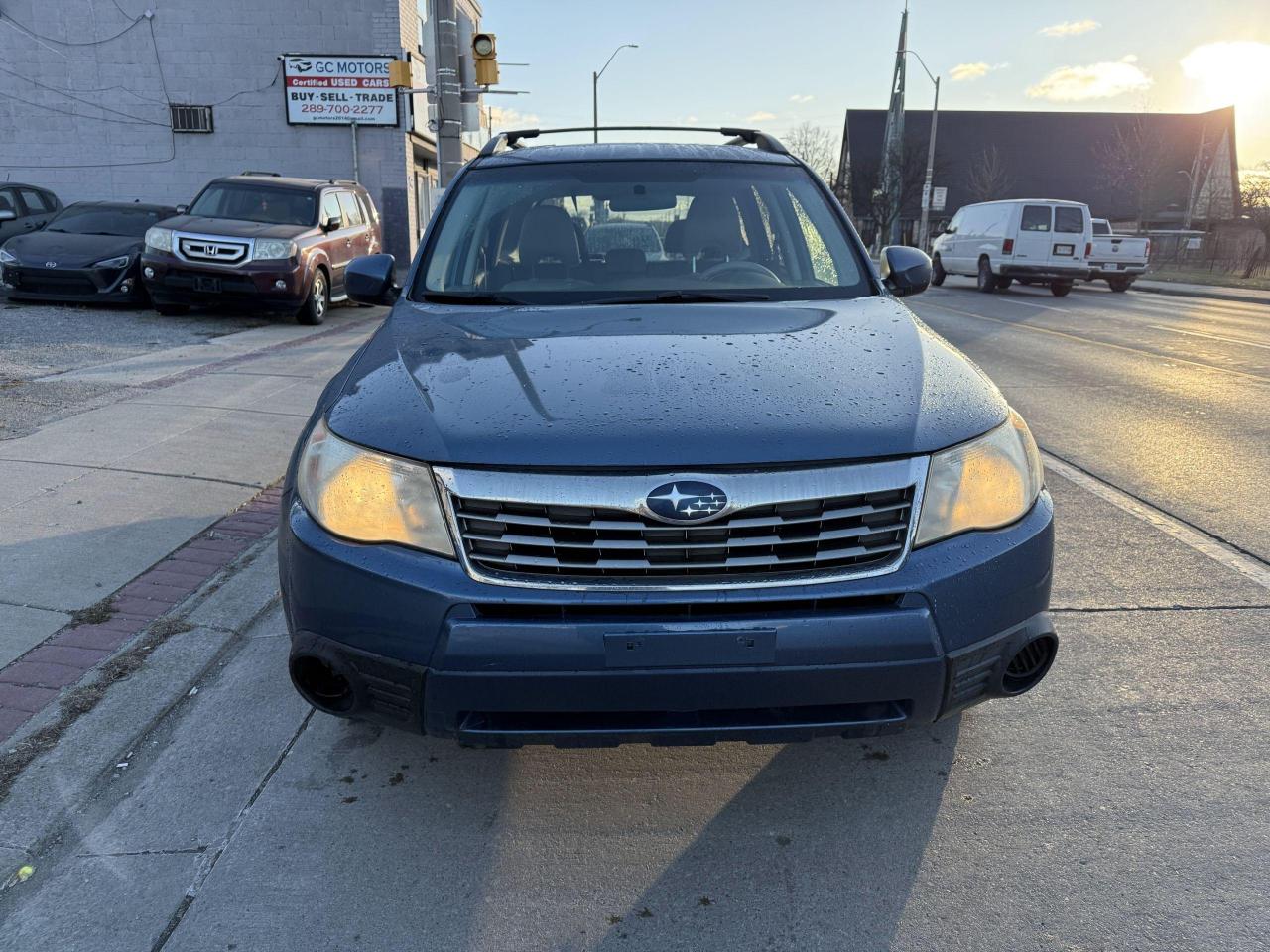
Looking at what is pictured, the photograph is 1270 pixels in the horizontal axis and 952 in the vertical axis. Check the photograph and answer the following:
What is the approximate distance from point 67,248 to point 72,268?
1.44 ft

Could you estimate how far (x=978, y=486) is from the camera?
2461 mm

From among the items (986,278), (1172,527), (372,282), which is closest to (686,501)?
(372,282)

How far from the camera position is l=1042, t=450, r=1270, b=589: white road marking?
449 cm

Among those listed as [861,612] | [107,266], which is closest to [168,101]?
[107,266]

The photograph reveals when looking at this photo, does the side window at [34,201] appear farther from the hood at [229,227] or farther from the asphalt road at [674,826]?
the asphalt road at [674,826]

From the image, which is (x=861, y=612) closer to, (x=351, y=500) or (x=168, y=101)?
(x=351, y=500)

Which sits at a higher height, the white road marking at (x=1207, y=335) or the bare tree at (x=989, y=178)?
the bare tree at (x=989, y=178)

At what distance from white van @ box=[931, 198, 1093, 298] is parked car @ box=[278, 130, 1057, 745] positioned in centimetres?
1997

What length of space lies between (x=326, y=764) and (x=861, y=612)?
1.64 m

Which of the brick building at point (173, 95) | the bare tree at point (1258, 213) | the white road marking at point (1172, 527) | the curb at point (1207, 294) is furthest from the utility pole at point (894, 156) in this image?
the white road marking at point (1172, 527)

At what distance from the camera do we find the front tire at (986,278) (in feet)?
76.1

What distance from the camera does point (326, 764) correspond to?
2947mm

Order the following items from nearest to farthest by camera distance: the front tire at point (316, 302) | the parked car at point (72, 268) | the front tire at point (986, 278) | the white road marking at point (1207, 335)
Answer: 1. the parked car at point (72, 268)
2. the front tire at point (316, 302)
3. the white road marking at point (1207, 335)
4. the front tire at point (986, 278)

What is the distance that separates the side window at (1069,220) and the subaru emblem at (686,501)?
72.2 ft
